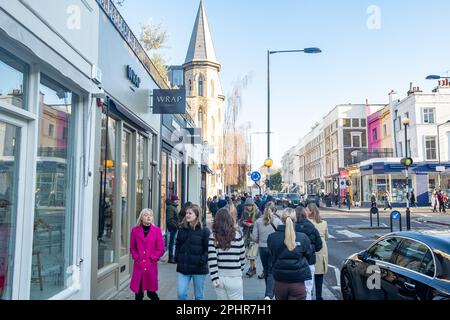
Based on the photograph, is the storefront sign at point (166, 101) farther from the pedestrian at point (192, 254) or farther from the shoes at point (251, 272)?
the pedestrian at point (192, 254)

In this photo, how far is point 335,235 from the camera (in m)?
16.5

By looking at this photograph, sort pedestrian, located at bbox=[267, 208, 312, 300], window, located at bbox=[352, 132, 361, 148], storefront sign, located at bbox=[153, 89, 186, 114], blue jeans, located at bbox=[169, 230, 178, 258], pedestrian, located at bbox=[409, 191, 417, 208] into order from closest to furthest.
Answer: pedestrian, located at bbox=[267, 208, 312, 300] → storefront sign, located at bbox=[153, 89, 186, 114] → blue jeans, located at bbox=[169, 230, 178, 258] → pedestrian, located at bbox=[409, 191, 417, 208] → window, located at bbox=[352, 132, 361, 148]

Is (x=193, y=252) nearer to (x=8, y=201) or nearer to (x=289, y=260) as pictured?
(x=289, y=260)

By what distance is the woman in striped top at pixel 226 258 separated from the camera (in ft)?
15.9

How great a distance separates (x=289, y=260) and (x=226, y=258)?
0.81 metres

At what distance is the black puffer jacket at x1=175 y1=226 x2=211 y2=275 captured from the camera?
16.9 ft

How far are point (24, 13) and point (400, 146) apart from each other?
41111 mm

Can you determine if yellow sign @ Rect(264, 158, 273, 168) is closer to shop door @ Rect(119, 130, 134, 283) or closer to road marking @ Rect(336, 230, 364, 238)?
road marking @ Rect(336, 230, 364, 238)

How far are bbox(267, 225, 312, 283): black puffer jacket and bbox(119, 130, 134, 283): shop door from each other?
388 cm

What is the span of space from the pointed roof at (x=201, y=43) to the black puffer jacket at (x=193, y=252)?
3991 cm

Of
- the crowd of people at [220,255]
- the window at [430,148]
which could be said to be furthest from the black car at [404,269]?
the window at [430,148]

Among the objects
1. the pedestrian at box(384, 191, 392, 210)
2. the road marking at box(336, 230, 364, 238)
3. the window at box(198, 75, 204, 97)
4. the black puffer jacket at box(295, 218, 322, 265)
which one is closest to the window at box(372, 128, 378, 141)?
the pedestrian at box(384, 191, 392, 210)

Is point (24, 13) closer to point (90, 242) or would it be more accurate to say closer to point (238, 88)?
point (90, 242)
